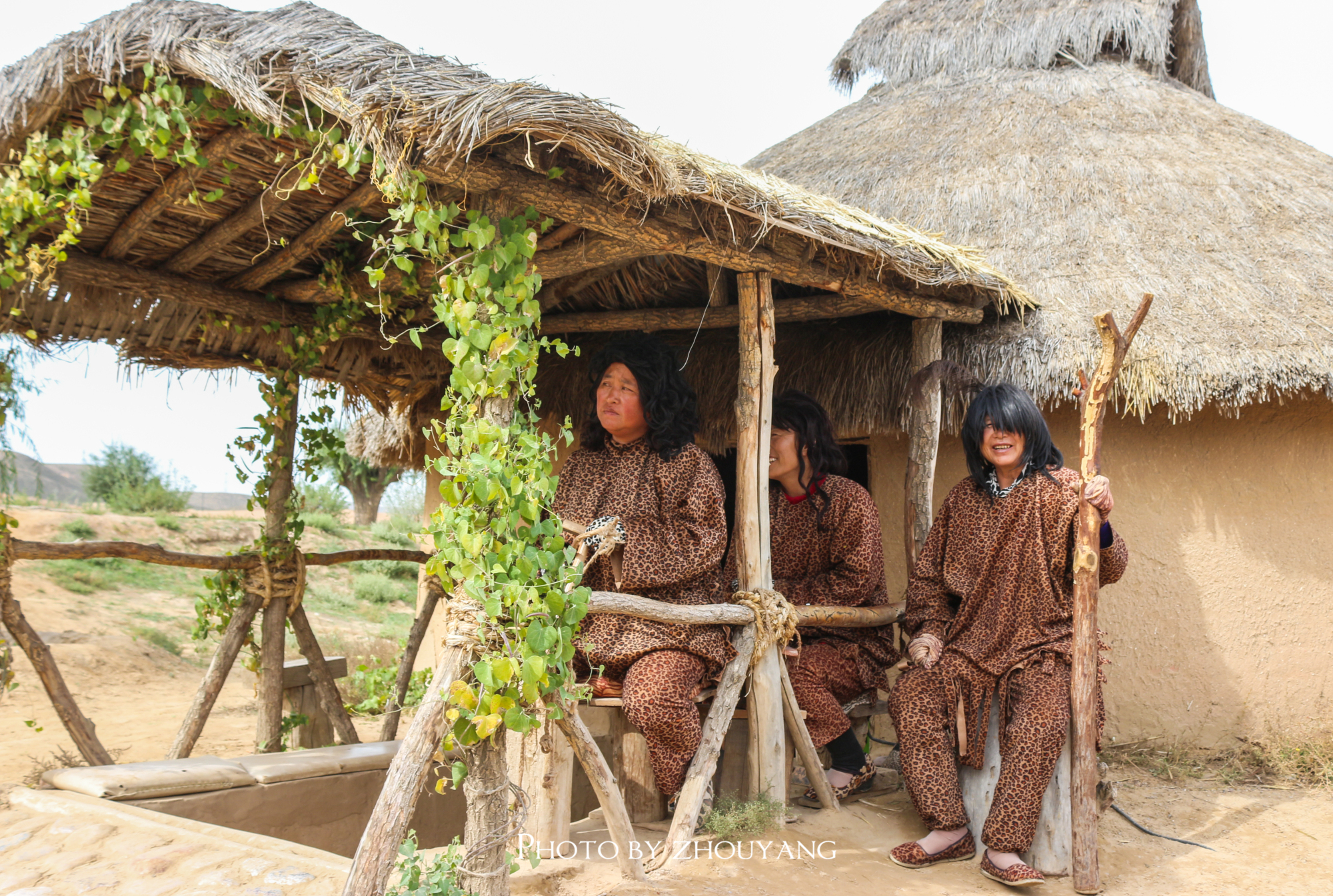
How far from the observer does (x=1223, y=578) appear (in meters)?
4.59

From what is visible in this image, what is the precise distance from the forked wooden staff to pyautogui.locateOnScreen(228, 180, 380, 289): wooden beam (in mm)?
2503

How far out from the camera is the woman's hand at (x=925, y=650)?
11.6ft

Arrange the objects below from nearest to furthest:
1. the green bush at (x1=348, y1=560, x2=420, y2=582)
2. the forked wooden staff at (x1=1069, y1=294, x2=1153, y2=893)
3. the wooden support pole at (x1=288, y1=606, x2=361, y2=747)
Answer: the forked wooden staff at (x1=1069, y1=294, x2=1153, y2=893) → the wooden support pole at (x1=288, y1=606, x2=361, y2=747) → the green bush at (x1=348, y1=560, x2=420, y2=582)

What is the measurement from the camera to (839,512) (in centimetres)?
404

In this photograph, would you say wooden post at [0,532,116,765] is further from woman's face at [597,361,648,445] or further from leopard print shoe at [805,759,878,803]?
leopard print shoe at [805,759,878,803]

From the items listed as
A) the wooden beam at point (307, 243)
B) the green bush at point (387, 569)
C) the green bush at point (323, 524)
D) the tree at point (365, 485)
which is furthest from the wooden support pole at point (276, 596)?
the tree at point (365, 485)

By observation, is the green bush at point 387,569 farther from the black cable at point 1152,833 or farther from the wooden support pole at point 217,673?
the black cable at point 1152,833

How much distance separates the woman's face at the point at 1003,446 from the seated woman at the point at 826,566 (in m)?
0.65

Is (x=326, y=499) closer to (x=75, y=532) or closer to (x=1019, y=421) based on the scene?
(x=75, y=532)

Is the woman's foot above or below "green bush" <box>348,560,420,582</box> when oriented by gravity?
above

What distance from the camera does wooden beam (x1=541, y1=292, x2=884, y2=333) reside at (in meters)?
4.34

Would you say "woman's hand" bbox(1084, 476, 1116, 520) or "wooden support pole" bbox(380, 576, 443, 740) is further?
"wooden support pole" bbox(380, 576, 443, 740)

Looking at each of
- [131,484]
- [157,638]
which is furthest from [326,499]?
[157,638]

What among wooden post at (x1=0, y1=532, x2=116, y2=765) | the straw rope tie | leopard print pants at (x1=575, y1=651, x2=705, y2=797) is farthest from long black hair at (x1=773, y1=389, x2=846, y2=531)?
wooden post at (x1=0, y1=532, x2=116, y2=765)
